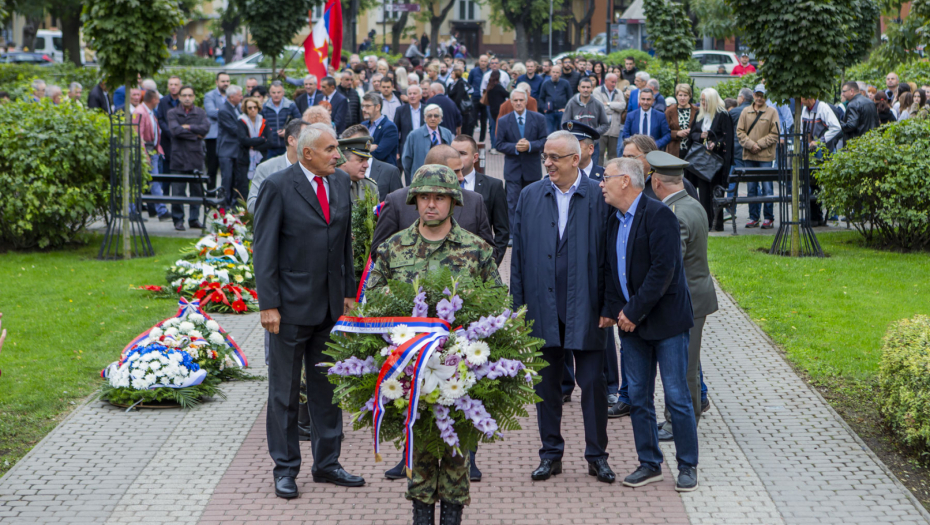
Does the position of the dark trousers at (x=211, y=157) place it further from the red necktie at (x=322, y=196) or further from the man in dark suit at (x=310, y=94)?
the red necktie at (x=322, y=196)

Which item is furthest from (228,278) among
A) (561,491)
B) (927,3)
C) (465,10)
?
(465,10)

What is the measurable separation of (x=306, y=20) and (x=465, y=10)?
54118mm

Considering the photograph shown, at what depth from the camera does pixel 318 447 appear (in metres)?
5.77

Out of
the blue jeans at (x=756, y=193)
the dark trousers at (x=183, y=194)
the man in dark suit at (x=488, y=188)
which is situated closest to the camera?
the man in dark suit at (x=488, y=188)

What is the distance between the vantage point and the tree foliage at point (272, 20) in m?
25.3

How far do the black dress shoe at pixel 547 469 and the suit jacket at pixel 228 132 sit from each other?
10.5 m

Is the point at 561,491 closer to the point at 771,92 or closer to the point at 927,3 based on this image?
the point at 927,3

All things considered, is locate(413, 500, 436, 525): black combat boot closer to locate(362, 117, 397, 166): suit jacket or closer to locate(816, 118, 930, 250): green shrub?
locate(362, 117, 397, 166): suit jacket

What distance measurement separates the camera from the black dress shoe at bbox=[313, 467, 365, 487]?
225 inches

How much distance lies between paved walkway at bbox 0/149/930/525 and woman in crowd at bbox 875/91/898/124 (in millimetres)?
10523

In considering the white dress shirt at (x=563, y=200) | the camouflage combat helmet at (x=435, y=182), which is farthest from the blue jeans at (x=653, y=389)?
the camouflage combat helmet at (x=435, y=182)

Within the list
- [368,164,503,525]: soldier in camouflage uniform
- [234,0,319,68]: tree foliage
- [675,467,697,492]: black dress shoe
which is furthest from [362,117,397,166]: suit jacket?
[234,0,319,68]: tree foliage

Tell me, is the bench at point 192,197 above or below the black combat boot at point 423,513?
above

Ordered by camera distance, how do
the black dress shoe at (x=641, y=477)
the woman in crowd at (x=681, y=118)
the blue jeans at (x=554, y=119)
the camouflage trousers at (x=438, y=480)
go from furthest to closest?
the blue jeans at (x=554, y=119) → the woman in crowd at (x=681, y=118) → the black dress shoe at (x=641, y=477) → the camouflage trousers at (x=438, y=480)
